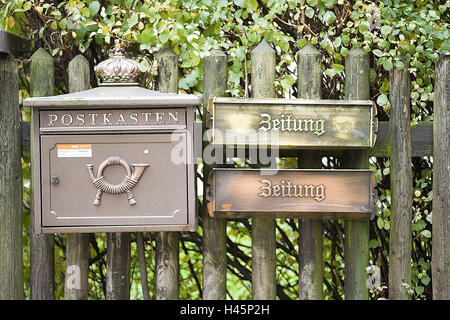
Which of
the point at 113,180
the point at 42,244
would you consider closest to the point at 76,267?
the point at 42,244

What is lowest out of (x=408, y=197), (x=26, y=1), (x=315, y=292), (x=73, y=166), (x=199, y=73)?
(x=315, y=292)

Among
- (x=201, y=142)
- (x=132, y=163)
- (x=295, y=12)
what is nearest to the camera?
(x=132, y=163)

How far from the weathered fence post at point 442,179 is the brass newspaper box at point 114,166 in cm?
114

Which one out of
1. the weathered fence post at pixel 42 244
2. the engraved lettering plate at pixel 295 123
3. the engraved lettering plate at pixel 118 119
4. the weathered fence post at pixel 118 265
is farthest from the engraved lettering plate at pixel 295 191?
the weathered fence post at pixel 42 244

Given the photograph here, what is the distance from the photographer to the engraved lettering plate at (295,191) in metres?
2.73

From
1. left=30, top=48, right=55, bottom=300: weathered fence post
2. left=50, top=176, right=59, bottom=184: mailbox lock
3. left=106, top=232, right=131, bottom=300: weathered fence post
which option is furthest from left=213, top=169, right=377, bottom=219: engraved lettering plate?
left=30, top=48, right=55, bottom=300: weathered fence post

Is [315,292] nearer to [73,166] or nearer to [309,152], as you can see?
[309,152]

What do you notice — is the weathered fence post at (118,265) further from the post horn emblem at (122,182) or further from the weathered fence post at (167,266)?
the post horn emblem at (122,182)

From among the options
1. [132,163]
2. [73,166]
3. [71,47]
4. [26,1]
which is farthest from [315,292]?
[26,1]

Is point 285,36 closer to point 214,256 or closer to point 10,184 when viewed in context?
point 214,256

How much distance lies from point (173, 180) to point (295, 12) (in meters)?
1.18

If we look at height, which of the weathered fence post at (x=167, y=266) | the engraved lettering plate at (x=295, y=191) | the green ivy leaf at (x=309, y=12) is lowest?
the weathered fence post at (x=167, y=266)

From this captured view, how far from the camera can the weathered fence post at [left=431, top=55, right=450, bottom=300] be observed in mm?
2834

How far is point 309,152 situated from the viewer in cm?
291
